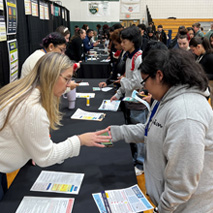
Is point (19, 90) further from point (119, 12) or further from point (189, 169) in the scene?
point (119, 12)

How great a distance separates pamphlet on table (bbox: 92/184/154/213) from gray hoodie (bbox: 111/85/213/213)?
0.10m

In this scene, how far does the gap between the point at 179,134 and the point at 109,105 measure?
5.31 feet

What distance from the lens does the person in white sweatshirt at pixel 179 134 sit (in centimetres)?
94

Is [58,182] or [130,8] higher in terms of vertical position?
[130,8]

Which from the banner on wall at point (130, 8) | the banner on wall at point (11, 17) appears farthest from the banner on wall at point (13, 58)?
the banner on wall at point (130, 8)

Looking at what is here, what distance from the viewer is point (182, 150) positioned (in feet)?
3.08

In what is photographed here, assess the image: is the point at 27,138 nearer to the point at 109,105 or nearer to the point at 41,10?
the point at 109,105

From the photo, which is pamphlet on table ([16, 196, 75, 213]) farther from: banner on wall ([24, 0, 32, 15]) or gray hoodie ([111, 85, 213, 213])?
banner on wall ([24, 0, 32, 15])

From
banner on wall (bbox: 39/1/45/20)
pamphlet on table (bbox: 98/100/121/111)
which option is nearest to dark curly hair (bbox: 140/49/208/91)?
pamphlet on table (bbox: 98/100/121/111)

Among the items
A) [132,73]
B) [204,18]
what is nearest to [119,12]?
[204,18]

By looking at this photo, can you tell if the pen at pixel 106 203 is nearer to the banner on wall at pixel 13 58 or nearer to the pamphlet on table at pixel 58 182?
the pamphlet on table at pixel 58 182

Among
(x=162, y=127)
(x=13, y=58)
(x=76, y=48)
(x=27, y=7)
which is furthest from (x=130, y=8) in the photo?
(x=162, y=127)

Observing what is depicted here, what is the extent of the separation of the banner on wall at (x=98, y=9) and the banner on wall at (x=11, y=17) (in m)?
9.98

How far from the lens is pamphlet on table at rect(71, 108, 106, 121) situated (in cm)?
217
